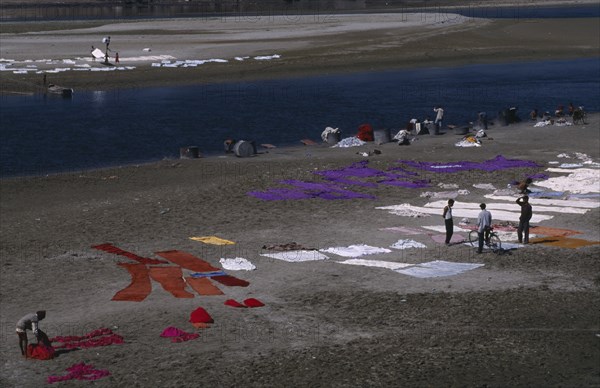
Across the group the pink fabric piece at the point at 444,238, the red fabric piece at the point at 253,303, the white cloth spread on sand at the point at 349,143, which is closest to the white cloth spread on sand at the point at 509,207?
the pink fabric piece at the point at 444,238

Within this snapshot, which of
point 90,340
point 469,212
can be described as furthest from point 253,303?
point 469,212

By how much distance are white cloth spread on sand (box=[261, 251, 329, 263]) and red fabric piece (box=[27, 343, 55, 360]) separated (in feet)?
38.0

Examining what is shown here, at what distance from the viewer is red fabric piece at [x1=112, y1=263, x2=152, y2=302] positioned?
1340 inches

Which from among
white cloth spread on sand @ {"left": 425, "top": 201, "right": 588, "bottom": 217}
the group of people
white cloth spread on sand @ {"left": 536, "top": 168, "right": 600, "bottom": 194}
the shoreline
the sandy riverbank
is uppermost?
the sandy riverbank

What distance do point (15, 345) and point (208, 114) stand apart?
53.7 meters

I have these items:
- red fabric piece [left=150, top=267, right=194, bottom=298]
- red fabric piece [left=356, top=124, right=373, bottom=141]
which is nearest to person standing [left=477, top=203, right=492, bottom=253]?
red fabric piece [left=150, top=267, right=194, bottom=298]

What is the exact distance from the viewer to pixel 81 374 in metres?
27.4

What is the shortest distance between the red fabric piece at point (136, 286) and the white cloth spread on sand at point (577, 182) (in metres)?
22.3

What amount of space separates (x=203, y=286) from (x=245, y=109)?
51044mm

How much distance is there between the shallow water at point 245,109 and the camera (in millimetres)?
68000

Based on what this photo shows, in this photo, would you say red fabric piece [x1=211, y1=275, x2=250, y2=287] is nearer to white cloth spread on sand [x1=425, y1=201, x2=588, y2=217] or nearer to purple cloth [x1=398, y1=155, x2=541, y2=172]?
white cloth spread on sand [x1=425, y1=201, x2=588, y2=217]

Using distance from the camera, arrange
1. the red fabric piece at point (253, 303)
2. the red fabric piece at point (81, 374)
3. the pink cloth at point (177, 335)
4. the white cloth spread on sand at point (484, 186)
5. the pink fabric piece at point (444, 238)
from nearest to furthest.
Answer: the red fabric piece at point (81, 374)
the pink cloth at point (177, 335)
the red fabric piece at point (253, 303)
the pink fabric piece at point (444, 238)
the white cloth spread on sand at point (484, 186)

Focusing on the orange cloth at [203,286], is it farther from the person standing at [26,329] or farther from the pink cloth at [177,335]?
the person standing at [26,329]

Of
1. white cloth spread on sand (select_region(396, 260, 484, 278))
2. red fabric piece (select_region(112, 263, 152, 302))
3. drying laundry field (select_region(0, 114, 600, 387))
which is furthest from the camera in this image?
white cloth spread on sand (select_region(396, 260, 484, 278))
